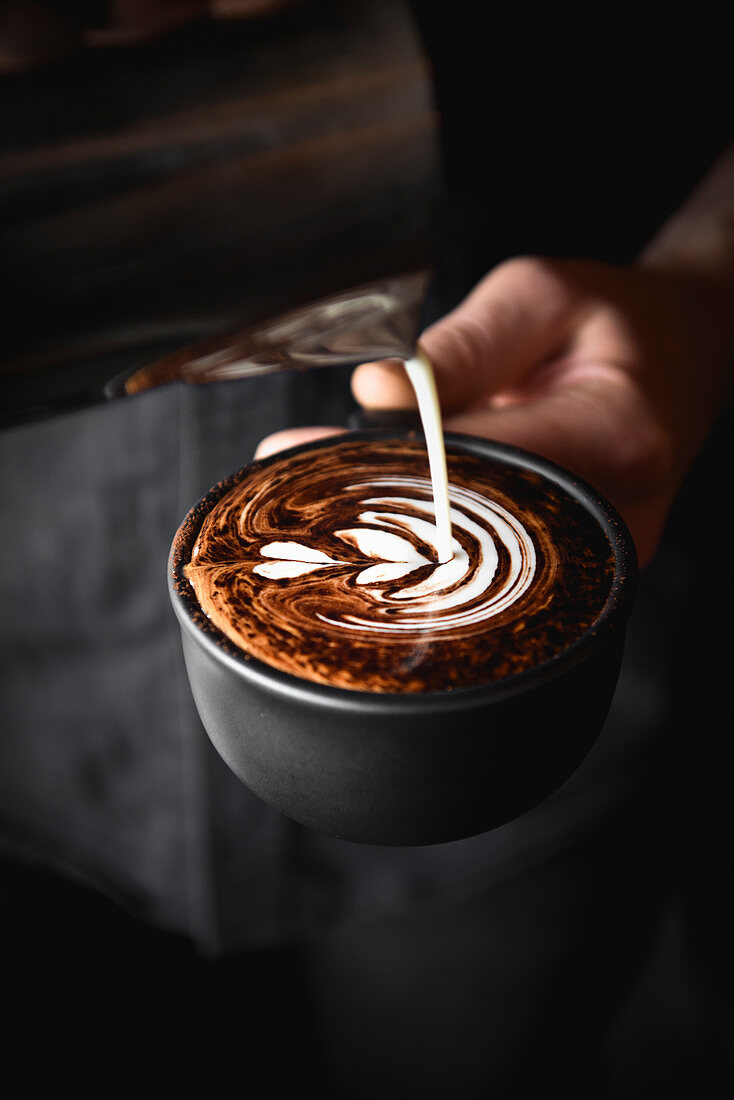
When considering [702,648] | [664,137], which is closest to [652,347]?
[664,137]

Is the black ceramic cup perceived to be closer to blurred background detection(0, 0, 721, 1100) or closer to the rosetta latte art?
the rosetta latte art

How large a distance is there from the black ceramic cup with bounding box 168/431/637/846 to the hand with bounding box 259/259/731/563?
0.36 meters

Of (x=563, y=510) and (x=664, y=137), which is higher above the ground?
(x=664, y=137)

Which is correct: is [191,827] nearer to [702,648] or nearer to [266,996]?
[266,996]

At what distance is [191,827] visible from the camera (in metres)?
1.44

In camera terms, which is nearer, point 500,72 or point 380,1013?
point 500,72

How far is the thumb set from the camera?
1070 mm

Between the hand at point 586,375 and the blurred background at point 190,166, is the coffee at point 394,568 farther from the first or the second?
the blurred background at point 190,166

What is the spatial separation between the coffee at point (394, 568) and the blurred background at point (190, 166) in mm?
274

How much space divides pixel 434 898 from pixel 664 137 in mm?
1214

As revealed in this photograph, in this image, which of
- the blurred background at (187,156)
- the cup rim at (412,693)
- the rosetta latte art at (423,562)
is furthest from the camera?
the rosetta latte art at (423,562)

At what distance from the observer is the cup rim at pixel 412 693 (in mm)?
642

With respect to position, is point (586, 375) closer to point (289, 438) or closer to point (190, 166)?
point (289, 438)

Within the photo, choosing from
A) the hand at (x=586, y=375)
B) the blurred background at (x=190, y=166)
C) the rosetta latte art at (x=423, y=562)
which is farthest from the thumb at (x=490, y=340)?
the blurred background at (x=190, y=166)
